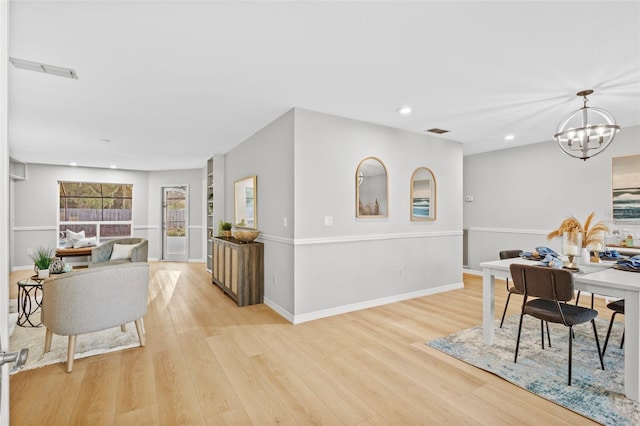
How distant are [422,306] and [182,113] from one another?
12.8ft

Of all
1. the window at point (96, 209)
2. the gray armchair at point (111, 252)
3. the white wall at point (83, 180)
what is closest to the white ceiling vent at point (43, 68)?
the gray armchair at point (111, 252)

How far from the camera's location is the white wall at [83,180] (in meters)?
7.10

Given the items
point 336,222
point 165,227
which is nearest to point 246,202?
point 336,222

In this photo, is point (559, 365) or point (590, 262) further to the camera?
point (590, 262)

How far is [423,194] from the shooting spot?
4770 millimetres

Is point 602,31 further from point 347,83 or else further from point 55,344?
point 55,344

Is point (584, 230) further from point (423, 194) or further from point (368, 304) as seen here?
point (368, 304)

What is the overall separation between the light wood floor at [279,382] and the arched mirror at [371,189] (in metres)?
1.42

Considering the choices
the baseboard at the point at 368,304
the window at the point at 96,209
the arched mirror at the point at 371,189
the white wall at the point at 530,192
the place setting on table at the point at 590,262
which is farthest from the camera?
the window at the point at 96,209

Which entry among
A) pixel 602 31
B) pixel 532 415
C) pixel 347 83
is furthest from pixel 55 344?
pixel 602 31

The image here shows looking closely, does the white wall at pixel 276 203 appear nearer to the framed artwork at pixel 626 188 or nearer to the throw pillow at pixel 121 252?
the throw pillow at pixel 121 252

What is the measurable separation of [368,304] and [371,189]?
4.99ft

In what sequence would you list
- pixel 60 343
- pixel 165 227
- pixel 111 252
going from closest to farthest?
pixel 60 343
pixel 111 252
pixel 165 227

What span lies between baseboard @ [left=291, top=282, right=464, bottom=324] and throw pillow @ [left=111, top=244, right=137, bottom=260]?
11.8ft
